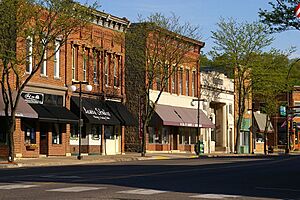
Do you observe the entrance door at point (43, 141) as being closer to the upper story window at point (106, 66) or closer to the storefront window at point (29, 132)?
the storefront window at point (29, 132)

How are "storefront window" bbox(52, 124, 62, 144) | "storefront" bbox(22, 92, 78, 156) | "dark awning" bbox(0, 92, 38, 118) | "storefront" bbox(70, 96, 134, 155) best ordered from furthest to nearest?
"storefront" bbox(70, 96, 134, 155) < "storefront window" bbox(52, 124, 62, 144) < "storefront" bbox(22, 92, 78, 156) < "dark awning" bbox(0, 92, 38, 118)

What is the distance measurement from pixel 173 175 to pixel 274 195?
7.59m

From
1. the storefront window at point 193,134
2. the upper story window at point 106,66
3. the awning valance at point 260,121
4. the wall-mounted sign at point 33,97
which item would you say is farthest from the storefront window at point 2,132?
the awning valance at point 260,121

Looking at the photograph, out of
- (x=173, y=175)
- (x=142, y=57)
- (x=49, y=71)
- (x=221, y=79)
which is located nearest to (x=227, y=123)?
(x=221, y=79)

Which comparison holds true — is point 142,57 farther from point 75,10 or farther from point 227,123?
point 227,123

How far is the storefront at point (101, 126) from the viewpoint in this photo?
4866 centimetres

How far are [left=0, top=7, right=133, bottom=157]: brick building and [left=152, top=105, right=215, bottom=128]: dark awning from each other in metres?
4.84

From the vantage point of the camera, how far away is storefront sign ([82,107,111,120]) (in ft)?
160

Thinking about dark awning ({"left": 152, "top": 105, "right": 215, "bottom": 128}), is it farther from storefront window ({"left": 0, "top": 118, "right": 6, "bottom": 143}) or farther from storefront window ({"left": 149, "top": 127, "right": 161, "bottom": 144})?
storefront window ({"left": 0, "top": 118, "right": 6, "bottom": 143})

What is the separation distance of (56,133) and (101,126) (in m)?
6.03

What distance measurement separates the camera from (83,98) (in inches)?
1946

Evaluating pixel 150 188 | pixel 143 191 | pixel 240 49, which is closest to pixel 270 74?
pixel 240 49

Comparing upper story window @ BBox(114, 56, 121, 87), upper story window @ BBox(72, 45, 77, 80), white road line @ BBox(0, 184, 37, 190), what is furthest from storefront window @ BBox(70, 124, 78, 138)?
white road line @ BBox(0, 184, 37, 190)

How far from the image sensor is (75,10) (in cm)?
3788
